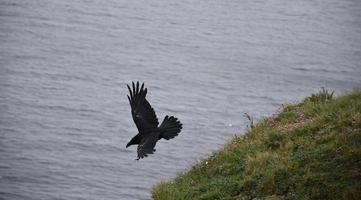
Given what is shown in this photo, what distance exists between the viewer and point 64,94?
67250mm

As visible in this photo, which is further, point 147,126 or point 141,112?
point 141,112

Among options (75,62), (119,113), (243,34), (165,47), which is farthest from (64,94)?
(243,34)

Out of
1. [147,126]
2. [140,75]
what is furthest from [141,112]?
[140,75]

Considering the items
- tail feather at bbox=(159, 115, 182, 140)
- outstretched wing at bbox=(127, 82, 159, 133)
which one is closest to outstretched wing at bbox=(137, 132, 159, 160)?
tail feather at bbox=(159, 115, 182, 140)

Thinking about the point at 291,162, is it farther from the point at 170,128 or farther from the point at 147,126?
the point at 147,126

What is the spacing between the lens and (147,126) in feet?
49.9

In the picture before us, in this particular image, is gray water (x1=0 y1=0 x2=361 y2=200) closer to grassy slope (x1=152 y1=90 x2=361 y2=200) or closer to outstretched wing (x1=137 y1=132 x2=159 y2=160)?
grassy slope (x1=152 y1=90 x2=361 y2=200)

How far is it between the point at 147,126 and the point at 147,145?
86 cm

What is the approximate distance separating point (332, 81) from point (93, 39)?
36.1 meters

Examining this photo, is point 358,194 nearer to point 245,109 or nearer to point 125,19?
point 245,109

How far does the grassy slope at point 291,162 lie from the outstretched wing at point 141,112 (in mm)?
1456

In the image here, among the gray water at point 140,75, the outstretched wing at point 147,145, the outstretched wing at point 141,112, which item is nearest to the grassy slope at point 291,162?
the outstretched wing at point 147,145

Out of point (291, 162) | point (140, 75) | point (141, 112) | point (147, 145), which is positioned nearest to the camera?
point (291, 162)

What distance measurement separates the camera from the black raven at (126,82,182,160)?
14.7m
